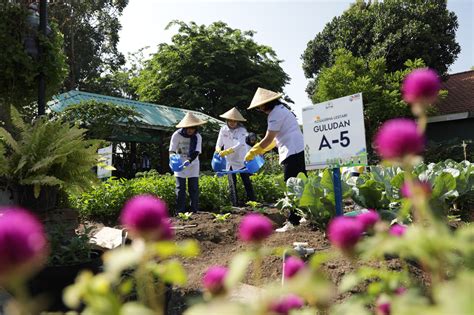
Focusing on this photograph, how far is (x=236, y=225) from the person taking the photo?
4961 mm

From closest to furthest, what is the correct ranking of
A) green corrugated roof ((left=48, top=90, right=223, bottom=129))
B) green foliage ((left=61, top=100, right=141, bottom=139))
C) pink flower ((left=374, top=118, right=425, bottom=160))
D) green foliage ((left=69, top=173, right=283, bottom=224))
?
pink flower ((left=374, top=118, right=425, bottom=160)), green foliage ((left=69, top=173, right=283, bottom=224)), green foliage ((left=61, top=100, right=141, bottom=139)), green corrugated roof ((left=48, top=90, right=223, bottom=129))

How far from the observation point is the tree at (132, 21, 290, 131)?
21438 millimetres

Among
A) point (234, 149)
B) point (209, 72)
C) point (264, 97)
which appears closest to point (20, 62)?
point (264, 97)

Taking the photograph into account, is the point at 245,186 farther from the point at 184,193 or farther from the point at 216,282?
the point at 216,282

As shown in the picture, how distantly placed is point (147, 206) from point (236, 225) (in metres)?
4.23

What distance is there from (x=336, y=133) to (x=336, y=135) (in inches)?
0.7

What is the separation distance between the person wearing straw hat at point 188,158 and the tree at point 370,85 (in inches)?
488

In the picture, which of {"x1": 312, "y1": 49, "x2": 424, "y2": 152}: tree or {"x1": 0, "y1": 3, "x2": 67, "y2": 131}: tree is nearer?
{"x1": 0, "y1": 3, "x2": 67, "y2": 131}: tree

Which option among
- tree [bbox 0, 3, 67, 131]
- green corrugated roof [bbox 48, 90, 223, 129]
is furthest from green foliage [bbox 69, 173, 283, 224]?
green corrugated roof [bbox 48, 90, 223, 129]

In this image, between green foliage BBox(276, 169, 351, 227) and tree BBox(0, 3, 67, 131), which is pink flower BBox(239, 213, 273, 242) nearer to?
green foliage BBox(276, 169, 351, 227)

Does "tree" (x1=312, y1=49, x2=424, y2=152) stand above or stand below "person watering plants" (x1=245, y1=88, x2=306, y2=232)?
above

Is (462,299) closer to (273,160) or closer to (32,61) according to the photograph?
(32,61)

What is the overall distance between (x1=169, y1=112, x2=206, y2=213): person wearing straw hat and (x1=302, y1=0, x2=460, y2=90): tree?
1547 centimetres

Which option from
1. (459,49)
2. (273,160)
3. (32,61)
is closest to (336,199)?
(32,61)
